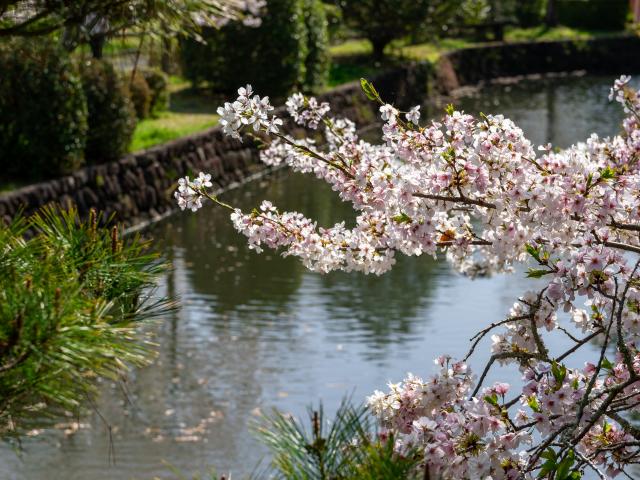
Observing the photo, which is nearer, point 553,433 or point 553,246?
point 553,433

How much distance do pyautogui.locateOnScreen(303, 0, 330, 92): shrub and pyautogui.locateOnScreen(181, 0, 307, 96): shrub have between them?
42cm

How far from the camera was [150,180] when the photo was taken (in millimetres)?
12680

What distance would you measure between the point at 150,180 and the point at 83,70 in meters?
1.42

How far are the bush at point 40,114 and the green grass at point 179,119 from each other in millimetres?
1748

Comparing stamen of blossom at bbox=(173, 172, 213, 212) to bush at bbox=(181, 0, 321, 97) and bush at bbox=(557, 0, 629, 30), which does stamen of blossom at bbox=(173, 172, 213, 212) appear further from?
bush at bbox=(557, 0, 629, 30)

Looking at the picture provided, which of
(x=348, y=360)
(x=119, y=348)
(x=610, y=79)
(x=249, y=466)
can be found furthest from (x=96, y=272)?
(x=610, y=79)

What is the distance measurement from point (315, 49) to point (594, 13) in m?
13.7

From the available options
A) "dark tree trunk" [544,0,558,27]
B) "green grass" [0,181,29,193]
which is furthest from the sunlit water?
"dark tree trunk" [544,0,558,27]

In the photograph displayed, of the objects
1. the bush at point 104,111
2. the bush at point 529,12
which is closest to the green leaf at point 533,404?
the bush at point 104,111

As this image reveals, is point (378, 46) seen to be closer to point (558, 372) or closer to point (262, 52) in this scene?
point (262, 52)

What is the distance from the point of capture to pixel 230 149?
14.7 metres

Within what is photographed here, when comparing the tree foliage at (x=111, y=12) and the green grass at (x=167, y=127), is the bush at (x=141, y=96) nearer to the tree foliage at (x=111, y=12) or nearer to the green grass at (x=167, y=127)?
the green grass at (x=167, y=127)

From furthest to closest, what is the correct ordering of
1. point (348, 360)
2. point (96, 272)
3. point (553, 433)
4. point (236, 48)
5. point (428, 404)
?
point (236, 48) → point (348, 360) → point (428, 404) → point (553, 433) → point (96, 272)

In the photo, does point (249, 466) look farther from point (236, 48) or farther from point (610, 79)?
point (610, 79)
